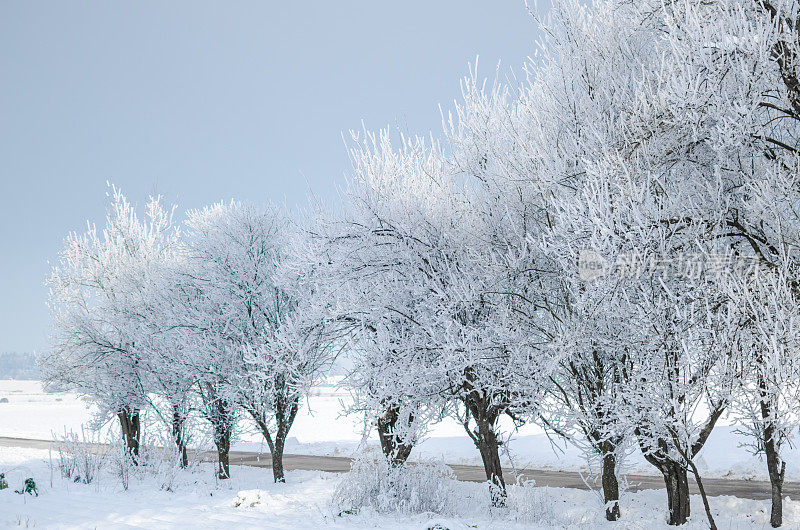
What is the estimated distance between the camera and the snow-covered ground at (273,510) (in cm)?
726

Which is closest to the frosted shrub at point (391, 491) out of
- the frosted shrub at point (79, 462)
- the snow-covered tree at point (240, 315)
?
the snow-covered tree at point (240, 315)

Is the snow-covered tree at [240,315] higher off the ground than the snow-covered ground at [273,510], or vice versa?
the snow-covered tree at [240,315]

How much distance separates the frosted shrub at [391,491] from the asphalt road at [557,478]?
3063 mm

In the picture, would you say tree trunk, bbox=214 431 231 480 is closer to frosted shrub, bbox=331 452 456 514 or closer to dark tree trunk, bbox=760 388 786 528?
frosted shrub, bbox=331 452 456 514

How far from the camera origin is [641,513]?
33.2 ft

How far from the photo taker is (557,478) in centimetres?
1564

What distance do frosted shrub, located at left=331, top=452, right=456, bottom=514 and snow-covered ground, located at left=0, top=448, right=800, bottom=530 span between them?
0.25m

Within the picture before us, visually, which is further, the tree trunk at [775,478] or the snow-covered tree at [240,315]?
the snow-covered tree at [240,315]

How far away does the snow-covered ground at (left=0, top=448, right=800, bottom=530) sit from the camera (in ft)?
23.8

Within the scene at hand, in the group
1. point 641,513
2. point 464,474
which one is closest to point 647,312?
point 641,513

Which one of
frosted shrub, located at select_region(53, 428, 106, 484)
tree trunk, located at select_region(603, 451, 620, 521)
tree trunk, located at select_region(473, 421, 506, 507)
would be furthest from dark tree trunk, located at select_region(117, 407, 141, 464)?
tree trunk, located at select_region(603, 451, 620, 521)

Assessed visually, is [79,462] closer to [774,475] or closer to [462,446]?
[774,475]

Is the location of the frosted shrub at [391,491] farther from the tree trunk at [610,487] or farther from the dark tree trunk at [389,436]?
the dark tree trunk at [389,436]

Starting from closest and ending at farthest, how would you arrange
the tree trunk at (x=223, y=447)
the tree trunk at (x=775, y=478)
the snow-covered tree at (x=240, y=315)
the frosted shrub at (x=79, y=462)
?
the tree trunk at (x=775, y=478), the frosted shrub at (x=79, y=462), the snow-covered tree at (x=240, y=315), the tree trunk at (x=223, y=447)
